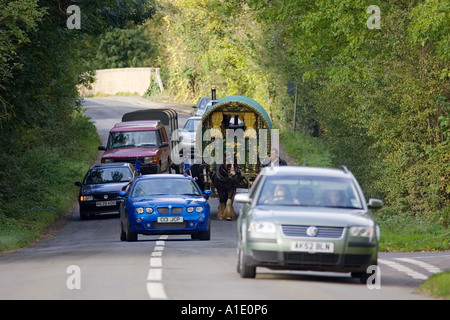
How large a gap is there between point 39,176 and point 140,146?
477 centimetres

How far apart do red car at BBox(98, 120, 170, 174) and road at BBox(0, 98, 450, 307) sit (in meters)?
12.2

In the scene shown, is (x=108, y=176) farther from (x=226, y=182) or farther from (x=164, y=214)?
(x=164, y=214)

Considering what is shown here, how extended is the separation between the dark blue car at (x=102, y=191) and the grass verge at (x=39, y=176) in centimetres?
119

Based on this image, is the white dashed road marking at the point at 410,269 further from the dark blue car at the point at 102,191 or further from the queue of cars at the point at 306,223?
the dark blue car at the point at 102,191

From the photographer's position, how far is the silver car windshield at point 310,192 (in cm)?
1496

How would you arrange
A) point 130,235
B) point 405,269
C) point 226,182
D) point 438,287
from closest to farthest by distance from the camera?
point 438,287 → point 405,269 → point 130,235 → point 226,182

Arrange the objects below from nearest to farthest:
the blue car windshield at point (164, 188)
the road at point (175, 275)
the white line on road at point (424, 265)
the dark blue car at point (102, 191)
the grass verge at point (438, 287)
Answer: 1. the road at point (175, 275)
2. the grass verge at point (438, 287)
3. the white line on road at point (424, 265)
4. the blue car windshield at point (164, 188)
5. the dark blue car at point (102, 191)

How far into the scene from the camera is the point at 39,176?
4109 cm

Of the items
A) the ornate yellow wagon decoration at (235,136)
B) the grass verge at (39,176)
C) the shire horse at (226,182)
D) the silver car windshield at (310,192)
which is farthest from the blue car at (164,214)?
the silver car windshield at (310,192)

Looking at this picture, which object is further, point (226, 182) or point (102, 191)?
point (102, 191)

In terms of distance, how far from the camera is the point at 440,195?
30188mm

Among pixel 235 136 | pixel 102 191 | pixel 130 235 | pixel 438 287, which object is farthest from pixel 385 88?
pixel 438 287
